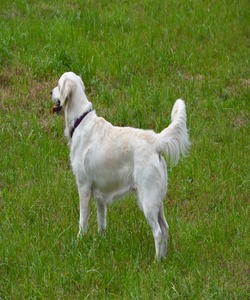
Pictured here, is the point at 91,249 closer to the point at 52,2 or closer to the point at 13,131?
the point at 13,131

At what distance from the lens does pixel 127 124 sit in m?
10.3

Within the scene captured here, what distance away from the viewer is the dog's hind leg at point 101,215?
7.49 m

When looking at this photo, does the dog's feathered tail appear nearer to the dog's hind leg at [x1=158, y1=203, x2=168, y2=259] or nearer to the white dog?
the white dog

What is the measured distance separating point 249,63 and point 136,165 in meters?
5.78

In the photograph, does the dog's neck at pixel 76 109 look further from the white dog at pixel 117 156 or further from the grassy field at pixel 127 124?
the grassy field at pixel 127 124

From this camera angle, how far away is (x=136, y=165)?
692cm

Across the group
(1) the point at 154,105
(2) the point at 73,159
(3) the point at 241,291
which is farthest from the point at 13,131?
(3) the point at 241,291

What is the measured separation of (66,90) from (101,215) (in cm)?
119

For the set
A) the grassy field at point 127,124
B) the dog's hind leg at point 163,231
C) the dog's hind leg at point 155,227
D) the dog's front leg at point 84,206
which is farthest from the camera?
the dog's front leg at point 84,206

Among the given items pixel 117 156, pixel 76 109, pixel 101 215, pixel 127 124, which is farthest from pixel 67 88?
pixel 127 124

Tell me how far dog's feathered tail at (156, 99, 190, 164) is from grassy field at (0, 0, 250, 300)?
88 cm

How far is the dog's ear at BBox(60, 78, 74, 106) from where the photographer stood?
7387 mm

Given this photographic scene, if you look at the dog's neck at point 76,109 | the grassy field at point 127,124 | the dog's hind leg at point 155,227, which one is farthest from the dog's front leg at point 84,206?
the dog's hind leg at point 155,227

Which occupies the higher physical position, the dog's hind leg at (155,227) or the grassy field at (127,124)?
the dog's hind leg at (155,227)
